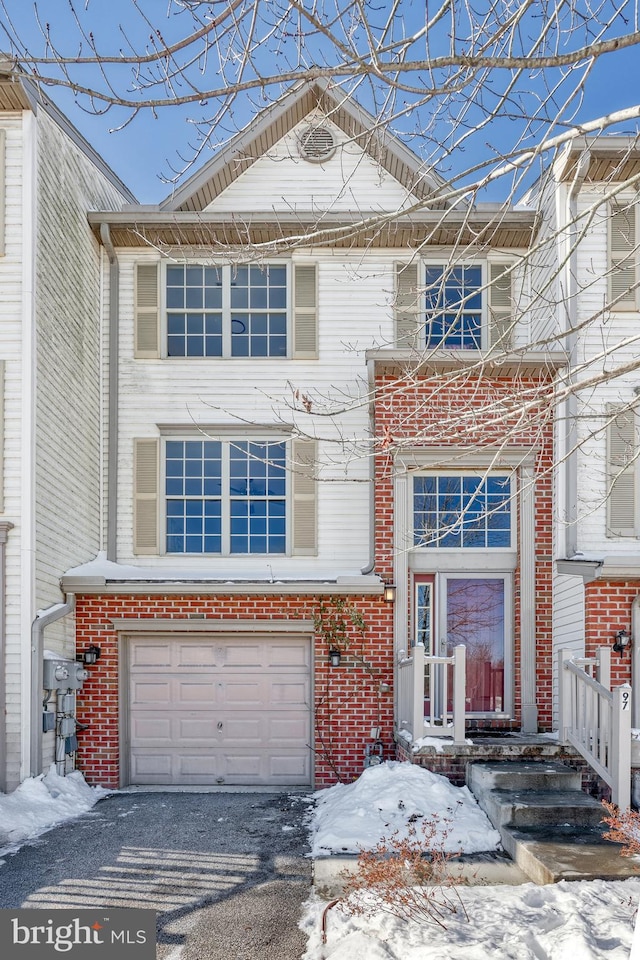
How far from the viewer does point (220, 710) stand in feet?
37.0

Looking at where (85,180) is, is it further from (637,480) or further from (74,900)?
(74,900)

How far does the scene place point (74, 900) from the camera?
6.24 m

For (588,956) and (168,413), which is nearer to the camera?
(588,956)

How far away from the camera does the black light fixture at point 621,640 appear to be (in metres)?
10.1

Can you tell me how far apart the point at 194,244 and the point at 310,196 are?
171 centimetres

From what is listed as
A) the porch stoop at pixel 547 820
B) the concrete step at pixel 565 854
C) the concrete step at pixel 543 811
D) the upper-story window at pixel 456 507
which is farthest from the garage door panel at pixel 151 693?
the concrete step at pixel 565 854

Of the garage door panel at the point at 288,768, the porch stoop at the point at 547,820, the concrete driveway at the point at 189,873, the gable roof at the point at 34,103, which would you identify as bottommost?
the garage door panel at the point at 288,768

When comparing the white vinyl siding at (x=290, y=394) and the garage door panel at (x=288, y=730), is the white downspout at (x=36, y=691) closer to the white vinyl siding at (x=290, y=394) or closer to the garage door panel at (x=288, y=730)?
the white vinyl siding at (x=290, y=394)

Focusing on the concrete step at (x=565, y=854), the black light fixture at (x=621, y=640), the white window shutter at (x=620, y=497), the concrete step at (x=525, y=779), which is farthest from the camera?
the white window shutter at (x=620, y=497)

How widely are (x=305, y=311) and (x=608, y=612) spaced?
5.44 m

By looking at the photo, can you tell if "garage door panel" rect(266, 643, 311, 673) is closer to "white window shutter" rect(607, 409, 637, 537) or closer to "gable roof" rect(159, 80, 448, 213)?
"white window shutter" rect(607, 409, 637, 537)

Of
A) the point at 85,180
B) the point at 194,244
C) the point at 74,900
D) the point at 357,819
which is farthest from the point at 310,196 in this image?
the point at 74,900

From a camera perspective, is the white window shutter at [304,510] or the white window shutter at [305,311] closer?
the white window shutter at [304,510]

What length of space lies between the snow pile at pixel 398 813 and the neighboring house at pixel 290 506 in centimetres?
183
